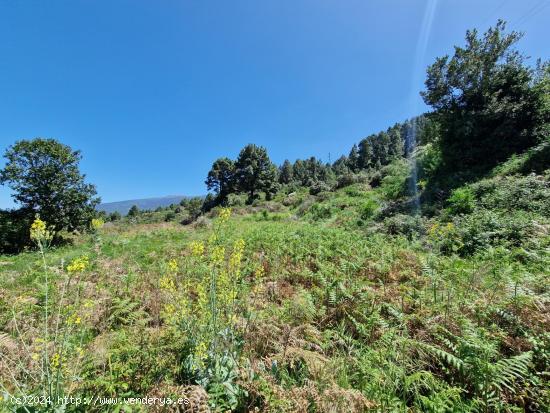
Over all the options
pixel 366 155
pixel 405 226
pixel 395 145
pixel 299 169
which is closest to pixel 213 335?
pixel 405 226

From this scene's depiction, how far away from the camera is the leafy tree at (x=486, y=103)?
44.3ft

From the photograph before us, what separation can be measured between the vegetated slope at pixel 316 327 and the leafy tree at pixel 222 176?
39.1m

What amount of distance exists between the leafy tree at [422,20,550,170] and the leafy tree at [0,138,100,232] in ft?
83.9

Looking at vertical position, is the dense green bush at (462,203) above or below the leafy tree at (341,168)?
below

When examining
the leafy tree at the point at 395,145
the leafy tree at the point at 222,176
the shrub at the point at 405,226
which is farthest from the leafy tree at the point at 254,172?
the leafy tree at the point at 395,145

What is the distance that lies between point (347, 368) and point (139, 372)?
2476 mm

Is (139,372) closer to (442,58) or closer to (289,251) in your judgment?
(289,251)

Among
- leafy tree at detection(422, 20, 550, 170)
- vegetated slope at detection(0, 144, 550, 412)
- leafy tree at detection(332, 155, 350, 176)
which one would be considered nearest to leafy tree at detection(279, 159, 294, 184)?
leafy tree at detection(332, 155, 350, 176)

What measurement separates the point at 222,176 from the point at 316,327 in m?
45.3

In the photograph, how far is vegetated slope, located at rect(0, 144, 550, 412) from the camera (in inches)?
100

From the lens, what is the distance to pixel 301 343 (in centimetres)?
336

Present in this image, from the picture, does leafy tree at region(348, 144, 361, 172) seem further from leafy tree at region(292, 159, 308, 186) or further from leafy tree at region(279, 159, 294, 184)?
leafy tree at region(279, 159, 294, 184)

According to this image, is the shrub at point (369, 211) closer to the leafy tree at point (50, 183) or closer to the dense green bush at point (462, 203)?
the dense green bush at point (462, 203)

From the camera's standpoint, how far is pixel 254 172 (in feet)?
147
